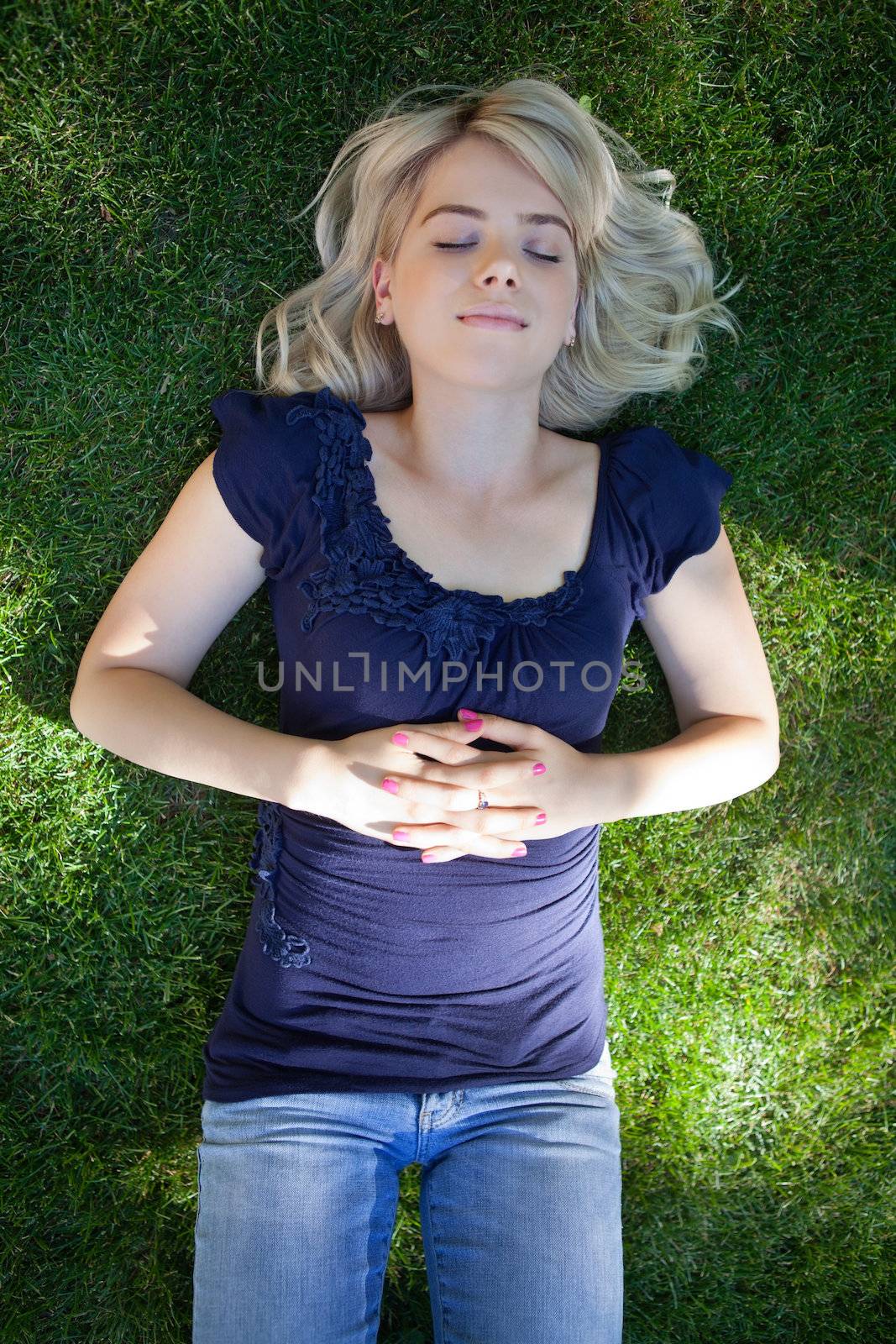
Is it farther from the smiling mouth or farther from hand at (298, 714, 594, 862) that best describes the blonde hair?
hand at (298, 714, 594, 862)

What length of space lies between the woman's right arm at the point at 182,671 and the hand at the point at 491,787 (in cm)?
24

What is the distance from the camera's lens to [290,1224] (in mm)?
2301

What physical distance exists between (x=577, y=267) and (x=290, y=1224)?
8.01 feet

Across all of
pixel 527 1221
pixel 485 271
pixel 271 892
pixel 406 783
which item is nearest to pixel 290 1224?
pixel 527 1221

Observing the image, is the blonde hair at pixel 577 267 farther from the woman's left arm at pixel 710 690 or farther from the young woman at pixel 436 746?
the woman's left arm at pixel 710 690

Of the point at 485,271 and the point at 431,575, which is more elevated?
the point at 485,271

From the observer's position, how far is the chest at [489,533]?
249 centimetres

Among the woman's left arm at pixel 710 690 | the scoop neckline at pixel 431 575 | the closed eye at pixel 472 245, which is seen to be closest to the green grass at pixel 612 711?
the woman's left arm at pixel 710 690

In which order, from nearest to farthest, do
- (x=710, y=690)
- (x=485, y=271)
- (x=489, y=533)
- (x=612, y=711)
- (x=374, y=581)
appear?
1. (x=485, y=271)
2. (x=374, y=581)
3. (x=489, y=533)
4. (x=710, y=690)
5. (x=612, y=711)

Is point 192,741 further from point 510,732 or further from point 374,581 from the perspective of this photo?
point 510,732

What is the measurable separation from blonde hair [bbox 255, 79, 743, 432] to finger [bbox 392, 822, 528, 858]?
4.03 ft

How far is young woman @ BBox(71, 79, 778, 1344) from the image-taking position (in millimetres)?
2346

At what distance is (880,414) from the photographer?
3.09 m

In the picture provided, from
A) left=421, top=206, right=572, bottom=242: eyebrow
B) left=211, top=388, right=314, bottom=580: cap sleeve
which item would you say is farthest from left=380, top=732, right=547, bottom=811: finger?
left=421, top=206, right=572, bottom=242: eyebrow
